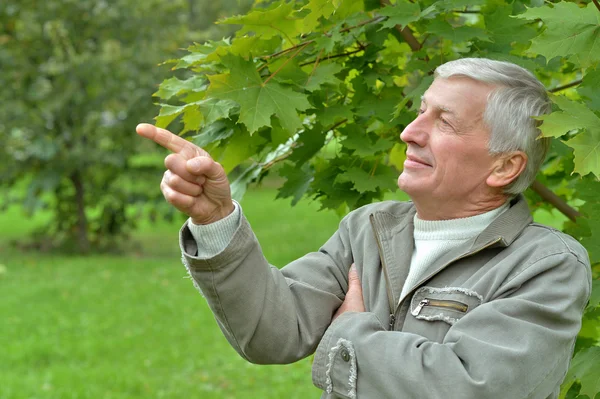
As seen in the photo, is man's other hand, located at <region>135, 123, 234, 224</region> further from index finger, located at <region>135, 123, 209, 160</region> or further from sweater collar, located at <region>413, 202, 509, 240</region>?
sweater collar, located at <region>413, 202, 509, 240</region>

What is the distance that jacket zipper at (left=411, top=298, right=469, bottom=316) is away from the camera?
176 cm

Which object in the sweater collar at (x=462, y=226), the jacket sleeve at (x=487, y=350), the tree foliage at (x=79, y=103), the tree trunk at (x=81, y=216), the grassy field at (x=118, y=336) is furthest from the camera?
the tree trunk at (x=81, y=216)

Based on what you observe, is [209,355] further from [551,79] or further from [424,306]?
[424,306]

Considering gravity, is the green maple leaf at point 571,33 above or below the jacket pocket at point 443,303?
above

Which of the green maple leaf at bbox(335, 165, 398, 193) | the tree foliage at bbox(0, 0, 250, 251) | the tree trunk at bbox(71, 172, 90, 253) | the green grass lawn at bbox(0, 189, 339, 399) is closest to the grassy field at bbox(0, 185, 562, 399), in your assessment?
the green grass lawn at bbox(0, 189, 339, 399)

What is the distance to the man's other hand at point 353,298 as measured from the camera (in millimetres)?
1918

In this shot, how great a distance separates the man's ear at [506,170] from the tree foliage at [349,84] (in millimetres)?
148

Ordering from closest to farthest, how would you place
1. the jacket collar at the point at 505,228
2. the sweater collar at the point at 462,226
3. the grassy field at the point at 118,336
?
the jacket collar at the point at 505,228 → the sweater collar at the point at 462,226 → the grassy field at the point at 118,336

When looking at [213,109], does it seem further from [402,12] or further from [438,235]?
[438,235]

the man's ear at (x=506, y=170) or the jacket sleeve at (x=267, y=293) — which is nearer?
the jacket sleeve at (x=267, y=293)

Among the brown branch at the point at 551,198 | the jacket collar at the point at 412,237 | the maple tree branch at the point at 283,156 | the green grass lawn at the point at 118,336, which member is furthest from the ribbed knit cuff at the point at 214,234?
the green grass lawn at the point at 118,336

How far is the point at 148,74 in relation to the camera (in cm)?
1104

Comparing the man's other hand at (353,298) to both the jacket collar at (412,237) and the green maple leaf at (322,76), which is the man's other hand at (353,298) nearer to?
the jacket collar at (412,237)

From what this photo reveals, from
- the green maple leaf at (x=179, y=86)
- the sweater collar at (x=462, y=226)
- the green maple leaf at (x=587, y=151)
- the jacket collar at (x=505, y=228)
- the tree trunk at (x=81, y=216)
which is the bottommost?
the tree trunk at (x=81, y=216)
